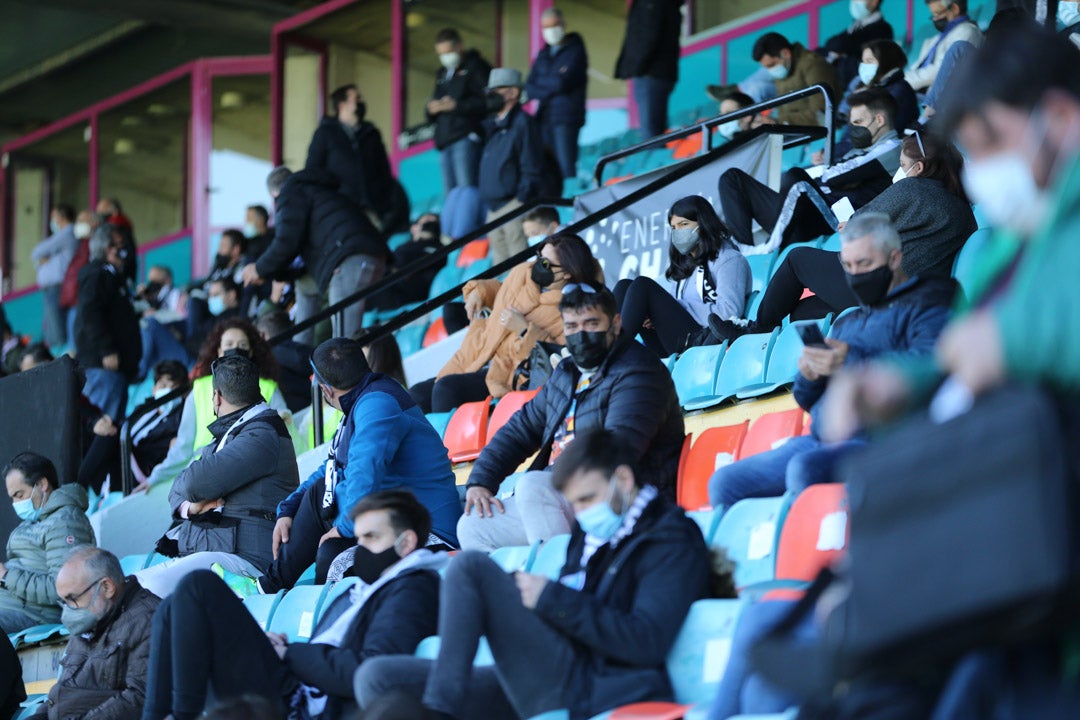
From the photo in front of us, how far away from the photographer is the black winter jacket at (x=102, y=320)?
10094mm

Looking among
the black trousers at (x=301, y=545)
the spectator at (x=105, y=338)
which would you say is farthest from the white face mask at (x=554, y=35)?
the black trousers at (x=301, y=545)

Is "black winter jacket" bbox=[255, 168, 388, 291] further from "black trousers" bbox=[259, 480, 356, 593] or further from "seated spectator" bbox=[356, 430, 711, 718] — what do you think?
"seated spectator" bbox=[356, 430, 711, 718]

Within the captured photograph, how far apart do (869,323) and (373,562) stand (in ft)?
4.75

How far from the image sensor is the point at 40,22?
1633cm

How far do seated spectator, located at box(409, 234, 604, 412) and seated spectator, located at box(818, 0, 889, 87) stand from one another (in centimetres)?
294

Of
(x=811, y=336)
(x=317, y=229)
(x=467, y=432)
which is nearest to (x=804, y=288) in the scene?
(x=467, y=432)

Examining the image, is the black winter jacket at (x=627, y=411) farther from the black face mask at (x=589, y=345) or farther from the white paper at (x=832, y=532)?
the white paper at (x=832, y=532)

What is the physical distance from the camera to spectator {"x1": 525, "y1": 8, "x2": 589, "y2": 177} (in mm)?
10531

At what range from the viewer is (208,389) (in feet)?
23.5

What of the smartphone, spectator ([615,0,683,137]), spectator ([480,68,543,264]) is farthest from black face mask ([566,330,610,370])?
spectator ([615,0,683,137])

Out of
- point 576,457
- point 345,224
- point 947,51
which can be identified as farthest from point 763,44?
point 576,457

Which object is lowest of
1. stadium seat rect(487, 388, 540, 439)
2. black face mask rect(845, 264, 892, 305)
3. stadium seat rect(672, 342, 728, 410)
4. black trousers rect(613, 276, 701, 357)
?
stadium seat rect(487, 388, 540, 439)

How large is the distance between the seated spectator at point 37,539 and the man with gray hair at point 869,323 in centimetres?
358

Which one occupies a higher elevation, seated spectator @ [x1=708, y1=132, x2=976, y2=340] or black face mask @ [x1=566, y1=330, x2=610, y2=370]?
seated spectator @ [x1=708, y1=132, x2=976, y2=340]
